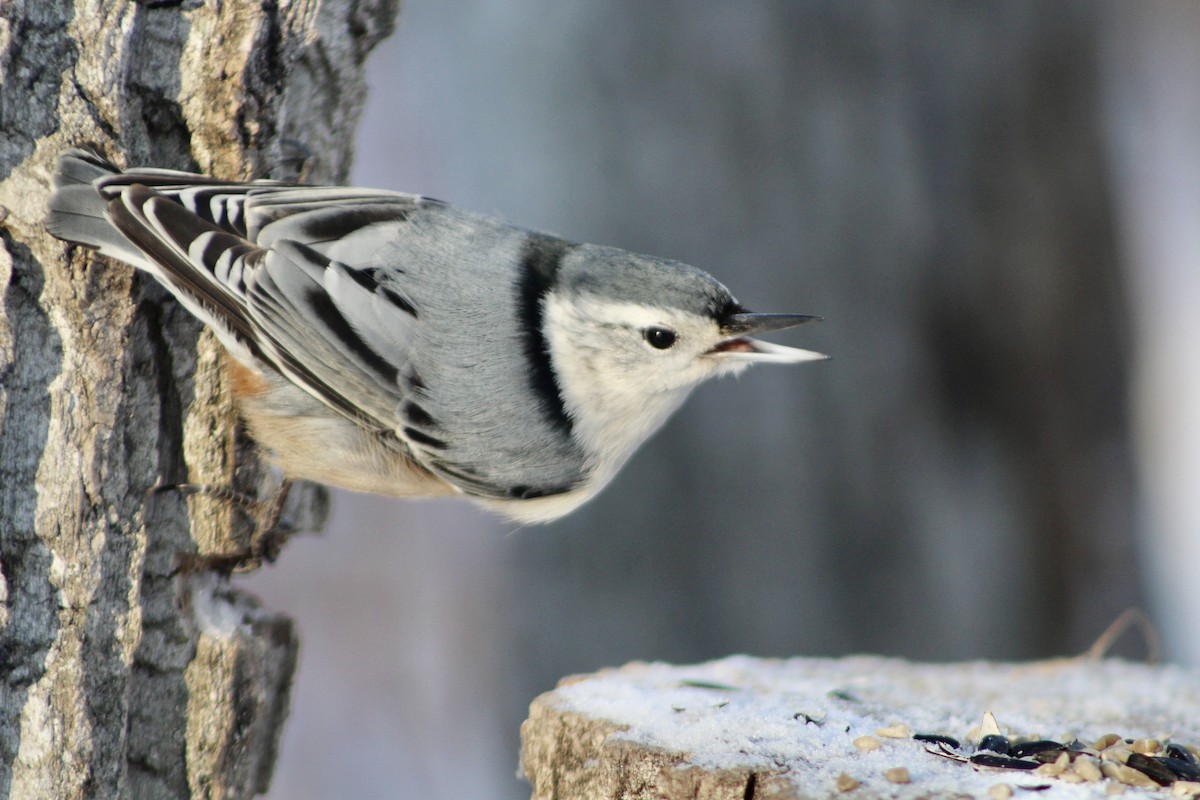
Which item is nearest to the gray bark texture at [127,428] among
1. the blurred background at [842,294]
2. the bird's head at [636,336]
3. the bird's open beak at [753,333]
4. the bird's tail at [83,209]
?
the bird's tail at [83,209]

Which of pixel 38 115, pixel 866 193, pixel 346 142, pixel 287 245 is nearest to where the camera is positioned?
pixel 38 115

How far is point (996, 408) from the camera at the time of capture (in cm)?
278

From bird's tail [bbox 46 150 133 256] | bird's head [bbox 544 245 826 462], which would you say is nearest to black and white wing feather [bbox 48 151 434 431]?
bird's tail [bbox 46 150 133 256]

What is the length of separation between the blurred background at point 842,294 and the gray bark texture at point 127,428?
1.04 m

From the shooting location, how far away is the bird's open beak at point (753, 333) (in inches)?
64.9

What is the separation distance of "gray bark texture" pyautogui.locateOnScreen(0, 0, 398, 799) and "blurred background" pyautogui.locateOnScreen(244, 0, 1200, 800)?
1035 millimetres

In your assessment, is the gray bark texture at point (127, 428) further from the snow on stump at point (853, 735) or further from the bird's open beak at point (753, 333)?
the bird's open beak at point (753, 333)

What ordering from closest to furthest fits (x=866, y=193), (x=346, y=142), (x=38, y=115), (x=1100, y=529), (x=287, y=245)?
(x=38, y=115) < (x=287, y=245) < (x=346, y=142) < (x=866, y=193) < (x=1100, y=529)

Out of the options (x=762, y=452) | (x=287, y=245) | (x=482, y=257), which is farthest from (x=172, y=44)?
(x=762, y=452)

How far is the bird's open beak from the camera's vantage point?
165 centimetres

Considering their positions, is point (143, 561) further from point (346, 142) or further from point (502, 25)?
point (502, 25)

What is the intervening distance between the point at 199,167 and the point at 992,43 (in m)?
1.98

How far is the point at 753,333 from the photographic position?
66.0 inches

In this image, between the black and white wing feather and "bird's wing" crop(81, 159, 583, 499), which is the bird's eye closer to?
"bird's wing" crop(81, 159, 583, 499)
